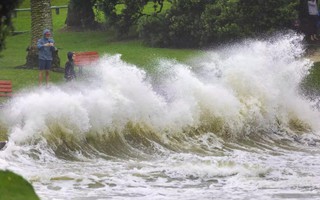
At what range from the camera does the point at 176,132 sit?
72.1ft

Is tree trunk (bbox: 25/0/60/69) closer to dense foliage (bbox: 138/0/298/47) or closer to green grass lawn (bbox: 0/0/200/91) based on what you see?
green grass lawn (bbox: 0/0/200/91)

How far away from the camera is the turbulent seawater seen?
16156 millimetres

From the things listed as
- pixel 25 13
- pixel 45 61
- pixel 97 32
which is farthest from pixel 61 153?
pixel 25 13

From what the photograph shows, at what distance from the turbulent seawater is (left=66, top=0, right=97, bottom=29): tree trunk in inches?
302

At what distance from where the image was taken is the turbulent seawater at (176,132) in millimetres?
16156

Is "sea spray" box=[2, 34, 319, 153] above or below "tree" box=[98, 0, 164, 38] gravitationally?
below

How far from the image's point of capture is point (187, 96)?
23.4 meters

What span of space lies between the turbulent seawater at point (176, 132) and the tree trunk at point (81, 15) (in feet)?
25.2

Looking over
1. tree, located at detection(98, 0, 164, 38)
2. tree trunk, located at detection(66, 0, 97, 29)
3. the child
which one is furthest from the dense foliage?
the child

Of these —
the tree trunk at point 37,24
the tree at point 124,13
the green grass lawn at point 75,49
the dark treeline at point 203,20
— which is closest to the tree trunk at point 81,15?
the green grass lawn at point 75,49

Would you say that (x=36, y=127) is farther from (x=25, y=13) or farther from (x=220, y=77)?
(x=25, y=13)

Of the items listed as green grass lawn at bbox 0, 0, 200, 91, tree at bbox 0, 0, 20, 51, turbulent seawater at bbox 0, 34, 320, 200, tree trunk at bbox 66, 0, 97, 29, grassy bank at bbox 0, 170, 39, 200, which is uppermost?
tree at bbox 0, 0, 20, 51

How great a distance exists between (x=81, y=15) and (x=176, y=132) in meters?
15.7

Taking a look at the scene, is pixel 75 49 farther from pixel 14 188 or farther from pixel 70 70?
pixel 14 188
